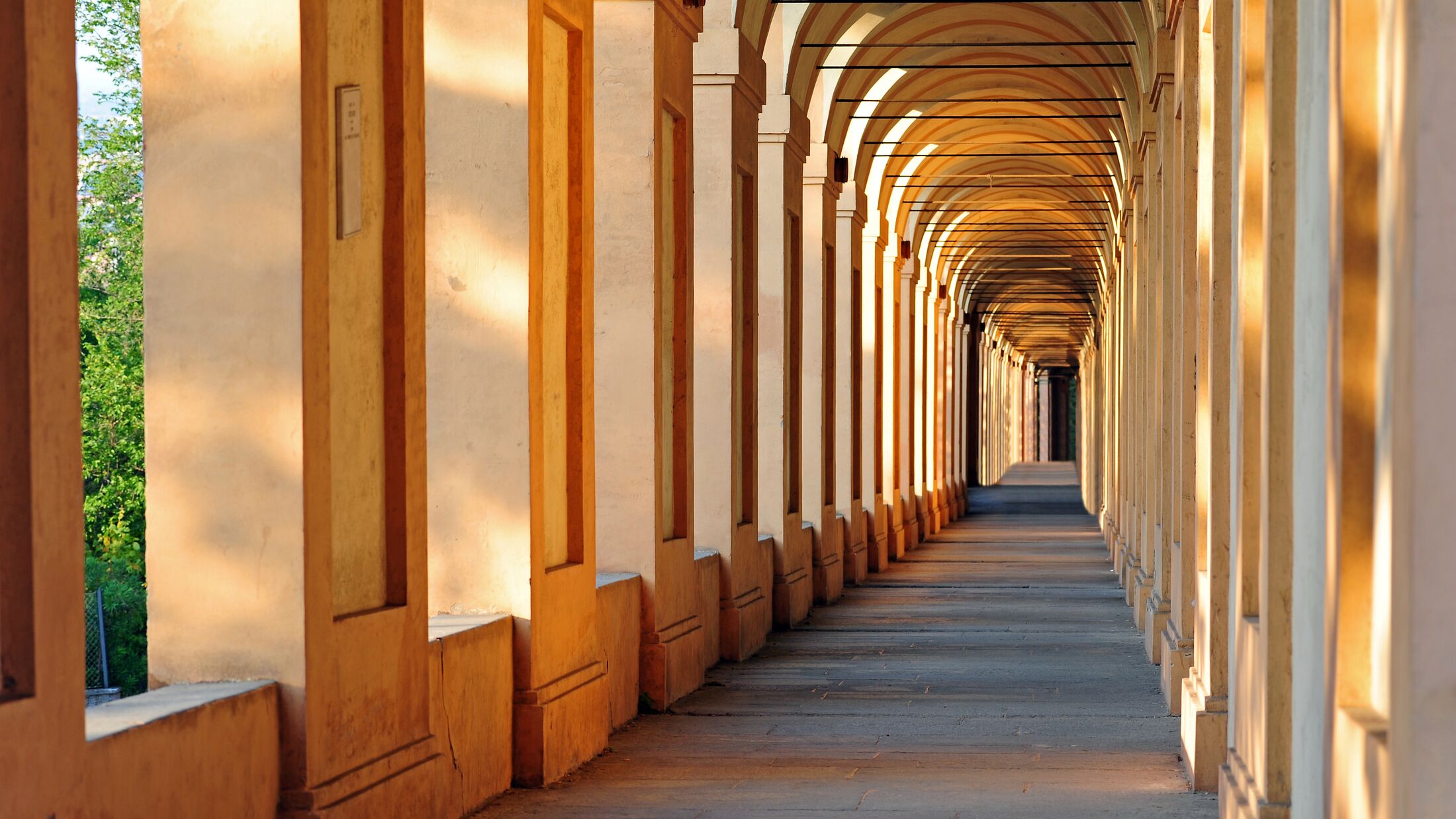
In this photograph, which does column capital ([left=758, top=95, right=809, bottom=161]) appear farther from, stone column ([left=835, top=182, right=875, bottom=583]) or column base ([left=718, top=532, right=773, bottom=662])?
stone column ([left=835, top=182, right=875, bottom=583])

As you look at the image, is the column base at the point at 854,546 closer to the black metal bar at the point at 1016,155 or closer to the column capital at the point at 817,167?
the column capital at the point at 817,167

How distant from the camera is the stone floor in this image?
7.49 meters

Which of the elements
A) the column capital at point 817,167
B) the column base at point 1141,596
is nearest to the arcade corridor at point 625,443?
the column base at point 1141,596

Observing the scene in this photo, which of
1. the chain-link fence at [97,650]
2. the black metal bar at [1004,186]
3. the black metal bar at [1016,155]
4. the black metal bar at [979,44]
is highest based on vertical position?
the black metal bar at [979,44]

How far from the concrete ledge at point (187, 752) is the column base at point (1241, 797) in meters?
3.04

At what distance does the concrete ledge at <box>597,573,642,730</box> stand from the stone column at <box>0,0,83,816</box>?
4988 mm

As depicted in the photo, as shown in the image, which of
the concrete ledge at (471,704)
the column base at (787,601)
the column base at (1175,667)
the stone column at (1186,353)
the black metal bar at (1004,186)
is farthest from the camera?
the black metal bar at (1004,186)

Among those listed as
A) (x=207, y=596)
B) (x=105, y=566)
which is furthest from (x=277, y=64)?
(x=105, y=566)

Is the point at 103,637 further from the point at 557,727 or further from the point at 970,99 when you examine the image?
the point at 557,727

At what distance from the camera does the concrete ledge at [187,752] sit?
4.46m

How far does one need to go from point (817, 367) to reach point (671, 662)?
7288mm

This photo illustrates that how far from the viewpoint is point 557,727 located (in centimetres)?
805

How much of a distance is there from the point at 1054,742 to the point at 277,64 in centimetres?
551

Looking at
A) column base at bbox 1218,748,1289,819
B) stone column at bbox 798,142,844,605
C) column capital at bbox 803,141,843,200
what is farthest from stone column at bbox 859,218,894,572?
column base at bbox 1218,748,1289,819
